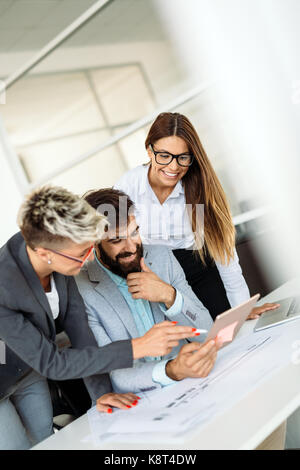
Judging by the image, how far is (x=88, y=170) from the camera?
12.3 ft

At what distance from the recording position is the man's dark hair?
6.01ft

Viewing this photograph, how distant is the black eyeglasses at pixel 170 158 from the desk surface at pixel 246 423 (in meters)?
1.01

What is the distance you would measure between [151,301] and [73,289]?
0.30m

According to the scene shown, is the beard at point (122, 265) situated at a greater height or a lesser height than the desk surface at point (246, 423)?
greater

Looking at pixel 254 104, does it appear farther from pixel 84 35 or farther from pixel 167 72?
pixel 84 35

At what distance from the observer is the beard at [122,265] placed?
71.4 inches

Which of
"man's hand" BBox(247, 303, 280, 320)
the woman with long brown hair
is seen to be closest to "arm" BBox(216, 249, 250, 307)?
the woman with long brown hair

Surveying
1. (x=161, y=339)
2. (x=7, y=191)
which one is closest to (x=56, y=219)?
(x=161, y=339)

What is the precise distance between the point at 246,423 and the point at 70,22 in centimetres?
336

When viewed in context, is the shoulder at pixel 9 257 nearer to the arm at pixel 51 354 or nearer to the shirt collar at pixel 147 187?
the arm at pixel 51 354

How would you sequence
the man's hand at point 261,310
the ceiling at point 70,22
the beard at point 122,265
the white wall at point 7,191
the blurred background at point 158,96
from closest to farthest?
the beard at point 122,265, the man's hand at point 261,310, the blurred background at point 158,96, the ceiling at point 70,22, the white wall at point 7,191

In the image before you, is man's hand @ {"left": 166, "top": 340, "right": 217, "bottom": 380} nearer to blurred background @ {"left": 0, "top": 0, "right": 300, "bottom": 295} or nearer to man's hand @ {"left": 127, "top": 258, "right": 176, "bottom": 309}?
man's hand @ {"left": 127, "top": 258, "right": 176, "bottom": 309}

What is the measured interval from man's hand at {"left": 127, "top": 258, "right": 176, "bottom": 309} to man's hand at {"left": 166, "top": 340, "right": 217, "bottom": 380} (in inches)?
11.2

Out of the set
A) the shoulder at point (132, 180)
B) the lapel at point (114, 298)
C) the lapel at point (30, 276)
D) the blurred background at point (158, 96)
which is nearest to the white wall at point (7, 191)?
the blurred background at point (158, 96)
